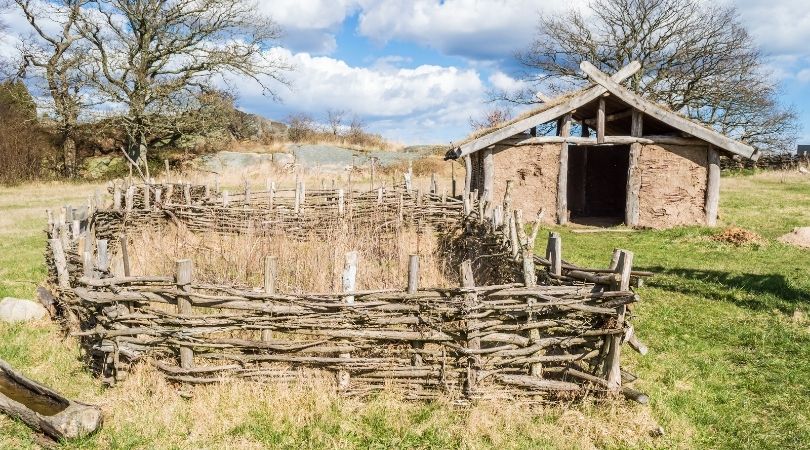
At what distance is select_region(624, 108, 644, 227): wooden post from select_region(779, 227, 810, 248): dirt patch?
9.48ft

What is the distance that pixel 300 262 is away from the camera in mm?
7395

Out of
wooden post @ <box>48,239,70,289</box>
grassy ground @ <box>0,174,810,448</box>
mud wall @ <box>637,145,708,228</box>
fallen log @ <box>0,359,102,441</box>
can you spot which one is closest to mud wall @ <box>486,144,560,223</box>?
mud wall @ <box>637,145,708,228</box>

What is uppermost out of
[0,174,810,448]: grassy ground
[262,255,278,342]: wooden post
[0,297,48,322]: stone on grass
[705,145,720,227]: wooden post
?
[705,145,720,227]: wooden post

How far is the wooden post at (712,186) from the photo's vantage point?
1227cm

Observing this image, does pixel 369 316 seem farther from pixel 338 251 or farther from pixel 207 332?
pixel 338 251

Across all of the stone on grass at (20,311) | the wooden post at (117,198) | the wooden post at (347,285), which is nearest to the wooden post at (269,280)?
the wooden post at (347,285)

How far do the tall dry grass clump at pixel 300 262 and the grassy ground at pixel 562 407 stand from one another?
1.93 m

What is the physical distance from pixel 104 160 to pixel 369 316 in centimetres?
2488

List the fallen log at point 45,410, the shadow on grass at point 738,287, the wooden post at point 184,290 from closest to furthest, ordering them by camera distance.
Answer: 1. the fallen log at point 45,410
2. the wooden post at point 184,290
3. the shadow on grass at point 738,287

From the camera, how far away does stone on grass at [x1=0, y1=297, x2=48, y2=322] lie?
6426 millimetres

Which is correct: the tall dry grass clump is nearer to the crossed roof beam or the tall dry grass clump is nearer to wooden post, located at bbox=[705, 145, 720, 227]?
the crossed roof beam

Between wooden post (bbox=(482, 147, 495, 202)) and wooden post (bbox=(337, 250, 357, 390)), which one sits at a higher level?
wooden post (bbox=(482, 147, 495, 202))

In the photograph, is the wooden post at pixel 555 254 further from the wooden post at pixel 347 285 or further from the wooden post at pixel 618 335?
the wooden post at pixel 347 285

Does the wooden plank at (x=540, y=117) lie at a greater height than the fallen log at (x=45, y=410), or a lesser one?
greater
